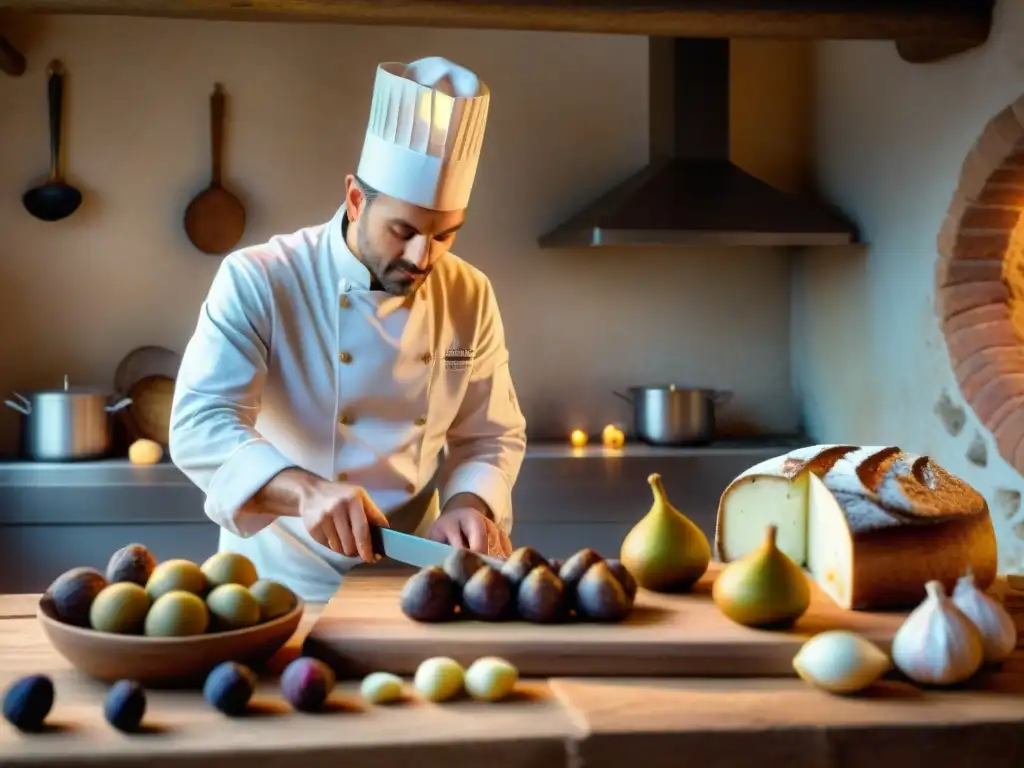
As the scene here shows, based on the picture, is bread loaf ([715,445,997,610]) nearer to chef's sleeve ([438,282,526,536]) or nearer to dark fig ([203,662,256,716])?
chef's sleeve ([438,282,526,536])

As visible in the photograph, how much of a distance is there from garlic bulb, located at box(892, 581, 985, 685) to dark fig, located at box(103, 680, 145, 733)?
0.84 metres

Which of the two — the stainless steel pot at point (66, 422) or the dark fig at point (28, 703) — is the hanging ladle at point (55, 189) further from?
the dark fig at point (28, 703)

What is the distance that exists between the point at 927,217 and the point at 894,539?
6.78 feet

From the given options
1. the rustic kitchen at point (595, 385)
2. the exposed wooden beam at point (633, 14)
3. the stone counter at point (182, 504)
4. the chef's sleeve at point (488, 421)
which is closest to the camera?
the rustic kitchen at point (595, 385)

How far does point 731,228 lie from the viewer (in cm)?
345

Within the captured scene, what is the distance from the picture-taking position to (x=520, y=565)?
142cm

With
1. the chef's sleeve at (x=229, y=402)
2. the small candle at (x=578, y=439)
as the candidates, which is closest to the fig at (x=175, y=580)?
the chef's sleeve at (x=229, y=402)

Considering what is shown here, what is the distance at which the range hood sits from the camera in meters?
3.43

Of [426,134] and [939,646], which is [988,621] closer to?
[939,646]

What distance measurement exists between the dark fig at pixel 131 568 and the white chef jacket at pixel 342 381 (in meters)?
0.47

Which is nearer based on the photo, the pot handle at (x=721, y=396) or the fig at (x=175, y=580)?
the fig at (x=175, y=580)

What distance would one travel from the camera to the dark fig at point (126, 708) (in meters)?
1.13

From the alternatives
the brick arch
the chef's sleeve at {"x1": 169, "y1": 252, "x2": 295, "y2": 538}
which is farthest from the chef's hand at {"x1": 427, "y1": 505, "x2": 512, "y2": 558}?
the brick arch

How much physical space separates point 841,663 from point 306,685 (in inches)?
23.1
